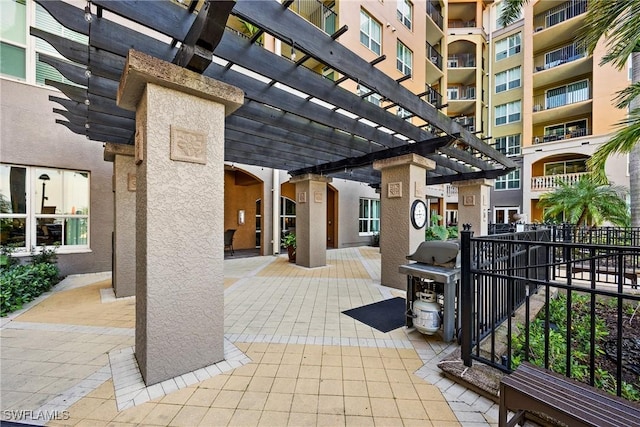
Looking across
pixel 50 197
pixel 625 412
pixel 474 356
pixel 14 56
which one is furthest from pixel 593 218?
pixel 14 56

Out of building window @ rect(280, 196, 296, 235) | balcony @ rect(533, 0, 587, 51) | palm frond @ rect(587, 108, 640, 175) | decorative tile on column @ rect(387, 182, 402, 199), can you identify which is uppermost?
balcony @ rect(533, 0, 587, 51)

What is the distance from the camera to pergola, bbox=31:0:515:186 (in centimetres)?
226

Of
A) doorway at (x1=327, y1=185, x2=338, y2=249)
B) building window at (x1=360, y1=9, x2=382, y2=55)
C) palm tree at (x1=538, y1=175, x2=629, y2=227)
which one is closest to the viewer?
palm tree at (x1=538, y1=175, x2=629, y2=227)

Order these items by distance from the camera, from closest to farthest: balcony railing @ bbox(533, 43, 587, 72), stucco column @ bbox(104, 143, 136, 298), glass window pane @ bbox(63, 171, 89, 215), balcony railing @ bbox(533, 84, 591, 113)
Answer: stucco column @ bbox(104, 143, 136, 298), glass window pane @ bbox(63, 171, 89, 215), balcony railing @ bbox(533, 84, 591, 113), balcony railing @ bbox(533, 43, 587, 72)

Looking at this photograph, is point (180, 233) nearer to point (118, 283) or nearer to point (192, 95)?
point (192, 95)

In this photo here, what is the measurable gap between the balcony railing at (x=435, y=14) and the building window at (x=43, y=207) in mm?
17284

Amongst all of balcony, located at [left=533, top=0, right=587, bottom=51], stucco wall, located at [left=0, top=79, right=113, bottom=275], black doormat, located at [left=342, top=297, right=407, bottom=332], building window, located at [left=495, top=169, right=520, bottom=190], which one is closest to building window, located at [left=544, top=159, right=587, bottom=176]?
building window, located at [left=495, top=169, right=520, bottom=190]

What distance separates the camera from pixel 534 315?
12.2 ft

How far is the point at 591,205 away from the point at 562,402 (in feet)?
34.0

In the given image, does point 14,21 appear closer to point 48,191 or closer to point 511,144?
point 48,191

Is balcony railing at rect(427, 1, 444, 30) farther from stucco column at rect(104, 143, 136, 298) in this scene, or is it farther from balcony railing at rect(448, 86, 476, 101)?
stucco column at rect(104, 143, 136, 298)

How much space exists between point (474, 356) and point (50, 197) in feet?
29.6

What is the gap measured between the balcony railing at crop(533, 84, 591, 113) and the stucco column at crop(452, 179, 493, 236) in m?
11.6

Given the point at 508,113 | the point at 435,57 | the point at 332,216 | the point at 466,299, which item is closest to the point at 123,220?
the point at 466,299
